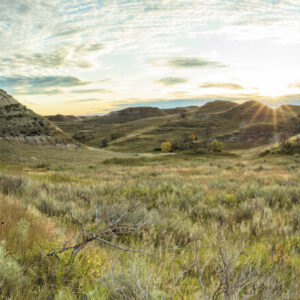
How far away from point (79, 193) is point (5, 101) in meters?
59.4

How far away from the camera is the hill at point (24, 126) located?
50041 mm

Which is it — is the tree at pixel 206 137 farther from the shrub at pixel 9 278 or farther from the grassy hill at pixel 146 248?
the shrub at pixel 9 278

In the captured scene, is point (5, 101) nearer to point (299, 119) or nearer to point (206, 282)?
point (206, 282)

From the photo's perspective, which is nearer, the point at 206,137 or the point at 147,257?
the point at 147,257

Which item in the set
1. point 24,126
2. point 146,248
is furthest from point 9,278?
point 24,126

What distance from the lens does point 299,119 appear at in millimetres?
161125

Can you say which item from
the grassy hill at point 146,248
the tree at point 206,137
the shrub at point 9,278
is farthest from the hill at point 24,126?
the tree at point 206,137

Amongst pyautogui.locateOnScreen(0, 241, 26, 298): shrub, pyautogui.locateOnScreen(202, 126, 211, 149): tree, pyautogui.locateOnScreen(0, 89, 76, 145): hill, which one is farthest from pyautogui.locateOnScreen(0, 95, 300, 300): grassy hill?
pyautogui.locateOnScreen(202, 126, 211, 149): tree

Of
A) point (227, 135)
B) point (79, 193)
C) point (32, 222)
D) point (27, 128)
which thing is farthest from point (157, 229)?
point (227, 135)

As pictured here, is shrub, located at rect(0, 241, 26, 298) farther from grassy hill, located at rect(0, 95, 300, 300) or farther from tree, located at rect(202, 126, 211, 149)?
tree, located at rect(202, 126, 211, 149)

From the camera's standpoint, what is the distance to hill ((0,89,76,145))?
50041 millimetres

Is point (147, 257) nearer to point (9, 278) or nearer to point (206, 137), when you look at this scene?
point (9, 278)

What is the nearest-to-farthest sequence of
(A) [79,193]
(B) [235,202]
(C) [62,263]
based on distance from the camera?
(C) [62,263] → (B) [235,202] → (A) [79,193]

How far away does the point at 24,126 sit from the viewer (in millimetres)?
53375
